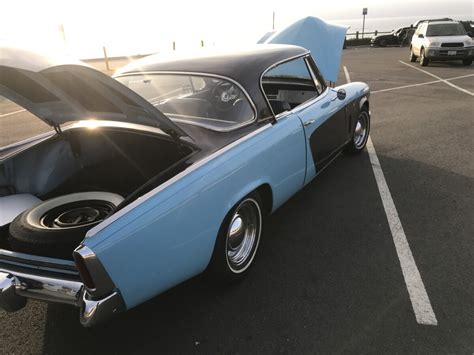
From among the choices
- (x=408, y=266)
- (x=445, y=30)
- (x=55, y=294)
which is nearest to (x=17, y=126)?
(x=55, y=294)

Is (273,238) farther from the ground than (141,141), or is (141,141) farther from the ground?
(141,141)

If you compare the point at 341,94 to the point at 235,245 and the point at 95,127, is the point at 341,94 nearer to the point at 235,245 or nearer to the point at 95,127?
the point at 235,245

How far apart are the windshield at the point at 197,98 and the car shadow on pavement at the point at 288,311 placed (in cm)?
109

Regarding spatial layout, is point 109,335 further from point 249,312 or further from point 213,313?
point 249,312

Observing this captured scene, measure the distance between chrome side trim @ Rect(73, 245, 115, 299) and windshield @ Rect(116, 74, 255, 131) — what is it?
1372 mm

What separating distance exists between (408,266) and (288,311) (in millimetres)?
1026

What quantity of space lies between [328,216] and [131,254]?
219cm

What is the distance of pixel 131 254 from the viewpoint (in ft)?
6.44

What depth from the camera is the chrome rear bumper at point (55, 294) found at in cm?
191

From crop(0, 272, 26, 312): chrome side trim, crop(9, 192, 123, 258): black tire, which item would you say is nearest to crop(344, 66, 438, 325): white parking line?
crop(9, 192, 123, 258): black tire

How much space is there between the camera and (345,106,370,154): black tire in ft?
16.1

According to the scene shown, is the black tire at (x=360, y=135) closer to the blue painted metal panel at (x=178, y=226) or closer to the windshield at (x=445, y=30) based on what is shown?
the blue painted metal panel at (x=178, y=226)

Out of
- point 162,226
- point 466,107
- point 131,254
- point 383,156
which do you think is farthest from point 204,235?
point 466,107

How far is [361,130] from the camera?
5.10 m
